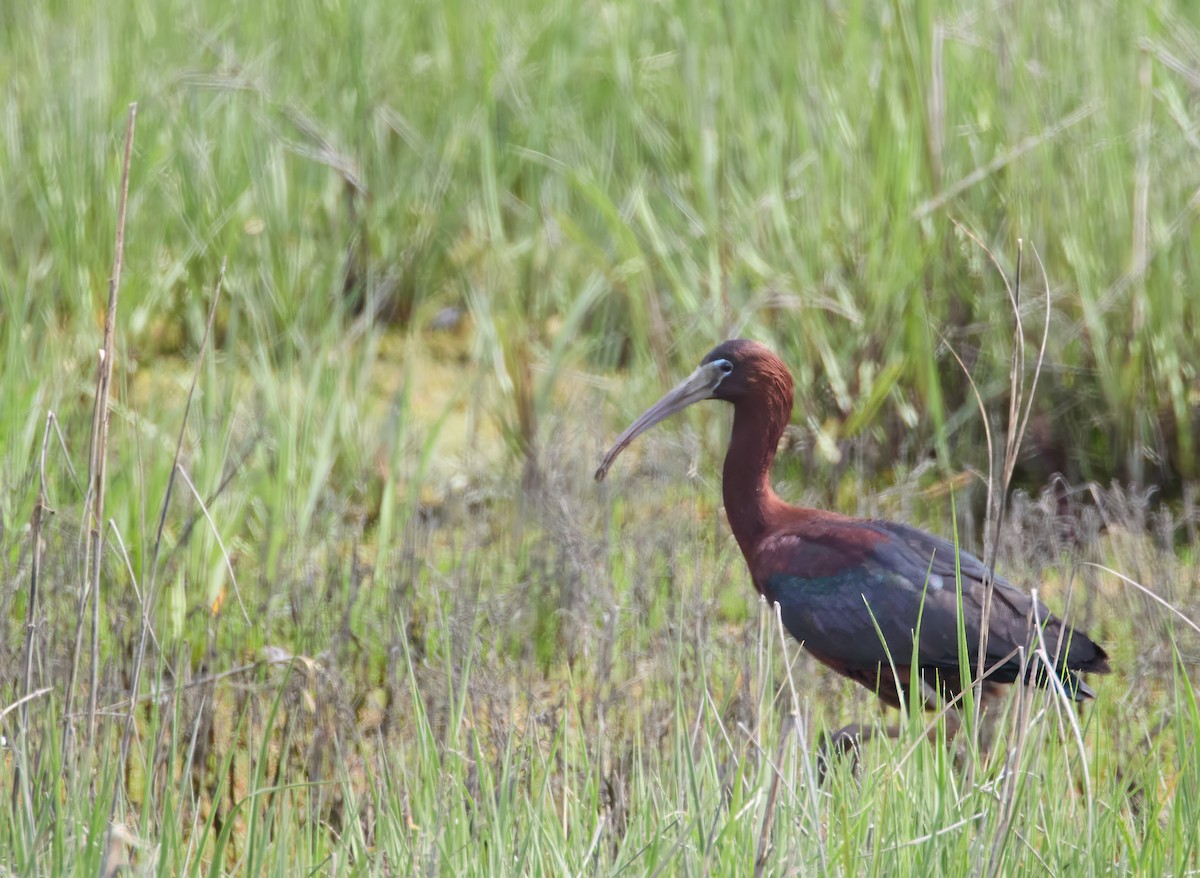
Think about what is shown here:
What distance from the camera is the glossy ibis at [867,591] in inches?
120

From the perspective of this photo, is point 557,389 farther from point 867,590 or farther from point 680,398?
point 867,590

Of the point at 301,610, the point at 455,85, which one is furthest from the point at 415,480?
the point at 455,85

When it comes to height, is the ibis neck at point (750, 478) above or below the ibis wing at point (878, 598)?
above

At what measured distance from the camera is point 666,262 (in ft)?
13.8

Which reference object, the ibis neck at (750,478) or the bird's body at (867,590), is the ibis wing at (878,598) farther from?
the ibis neck at (750,478)

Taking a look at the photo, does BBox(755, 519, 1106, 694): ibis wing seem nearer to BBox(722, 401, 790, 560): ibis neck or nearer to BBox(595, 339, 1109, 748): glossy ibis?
BBox(595, 339, 1109, 748): glossy ibis

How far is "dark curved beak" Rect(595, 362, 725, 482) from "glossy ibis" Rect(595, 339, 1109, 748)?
0.05 m

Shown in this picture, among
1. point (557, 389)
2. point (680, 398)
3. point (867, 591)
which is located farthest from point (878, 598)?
point (557, 389)

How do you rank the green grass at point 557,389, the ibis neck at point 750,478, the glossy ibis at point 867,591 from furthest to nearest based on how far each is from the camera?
the ibis neck at point 750,478, the glossy ibis at point 867,591, the green grass at point 557,389

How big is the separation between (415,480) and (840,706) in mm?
1138

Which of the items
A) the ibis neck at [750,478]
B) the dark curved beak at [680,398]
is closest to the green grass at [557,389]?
the ibis neck at [750,478]

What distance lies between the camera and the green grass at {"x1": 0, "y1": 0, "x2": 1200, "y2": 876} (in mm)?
2316

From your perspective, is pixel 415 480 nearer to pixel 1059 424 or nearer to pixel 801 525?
pixel 801 525

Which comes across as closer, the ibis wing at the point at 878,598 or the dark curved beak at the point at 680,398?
the ibis wing at the point at 878,598
